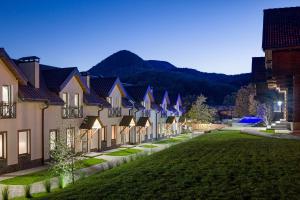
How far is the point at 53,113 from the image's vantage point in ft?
81.0

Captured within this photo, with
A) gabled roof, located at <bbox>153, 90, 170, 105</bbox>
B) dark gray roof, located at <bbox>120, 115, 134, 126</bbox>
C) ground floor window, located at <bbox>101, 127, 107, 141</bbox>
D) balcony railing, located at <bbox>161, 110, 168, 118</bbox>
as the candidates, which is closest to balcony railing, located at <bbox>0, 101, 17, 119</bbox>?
ground floor window, located at <bbox>101, 127, 107, 141</bbox>

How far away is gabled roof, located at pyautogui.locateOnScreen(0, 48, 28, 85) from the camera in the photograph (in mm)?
19897

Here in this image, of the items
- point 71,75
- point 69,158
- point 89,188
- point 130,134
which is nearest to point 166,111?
point 130,134

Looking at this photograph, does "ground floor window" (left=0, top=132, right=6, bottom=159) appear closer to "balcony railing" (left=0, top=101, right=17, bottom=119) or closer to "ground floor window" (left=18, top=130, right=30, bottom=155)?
"balcony railing" (left=0, top=101, right=17, bottom=119)

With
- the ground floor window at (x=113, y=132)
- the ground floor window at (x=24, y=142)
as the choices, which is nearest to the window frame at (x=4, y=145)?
the ground floor window at (x=24, y=142)

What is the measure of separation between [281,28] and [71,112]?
16387 millimetres

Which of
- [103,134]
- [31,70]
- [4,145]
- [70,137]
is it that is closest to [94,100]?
[103,134]

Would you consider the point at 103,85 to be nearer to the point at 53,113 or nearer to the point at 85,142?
the point at 85,142

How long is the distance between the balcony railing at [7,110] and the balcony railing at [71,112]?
554 centimetres

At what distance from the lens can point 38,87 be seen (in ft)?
78.5

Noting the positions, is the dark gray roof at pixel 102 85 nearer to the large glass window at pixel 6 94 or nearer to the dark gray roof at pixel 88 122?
the dark gray roof at pixel 88 122

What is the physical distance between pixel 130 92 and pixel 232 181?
36159 millimetres

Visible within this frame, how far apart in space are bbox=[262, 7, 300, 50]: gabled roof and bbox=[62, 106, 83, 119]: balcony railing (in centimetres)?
1481

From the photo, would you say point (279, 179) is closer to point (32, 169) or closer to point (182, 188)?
point (182, 188)
